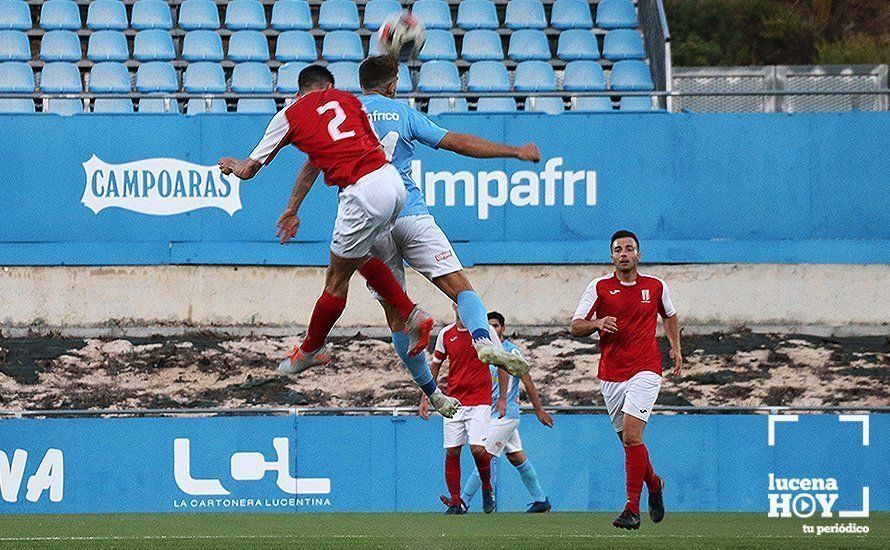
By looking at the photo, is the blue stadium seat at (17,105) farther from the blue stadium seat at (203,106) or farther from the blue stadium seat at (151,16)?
the blue stadium seat at (203,106)

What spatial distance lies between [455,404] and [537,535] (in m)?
1.75

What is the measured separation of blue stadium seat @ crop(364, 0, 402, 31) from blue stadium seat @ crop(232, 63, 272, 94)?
1708mm

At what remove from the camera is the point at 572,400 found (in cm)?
1759

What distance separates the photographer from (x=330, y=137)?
864 cm

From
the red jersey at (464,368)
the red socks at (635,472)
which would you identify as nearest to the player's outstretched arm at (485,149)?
the red socks at (635,472)

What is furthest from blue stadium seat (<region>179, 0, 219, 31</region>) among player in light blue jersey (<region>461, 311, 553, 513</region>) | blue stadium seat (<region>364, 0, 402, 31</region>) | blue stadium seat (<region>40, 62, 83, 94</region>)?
player in light blue jersey (<region>461, 311, 553, 513</region>)

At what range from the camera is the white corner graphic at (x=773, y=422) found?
14805mm

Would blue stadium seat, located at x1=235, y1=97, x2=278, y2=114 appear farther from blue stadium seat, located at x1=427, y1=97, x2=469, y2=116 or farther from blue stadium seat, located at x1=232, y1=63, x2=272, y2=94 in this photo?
blue stadium seat, located at x1=427, y1=97, x2=469, y2=116

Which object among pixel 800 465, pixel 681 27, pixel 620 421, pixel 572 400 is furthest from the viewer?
pixel 681 27

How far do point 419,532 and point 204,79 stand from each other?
31.8 feet

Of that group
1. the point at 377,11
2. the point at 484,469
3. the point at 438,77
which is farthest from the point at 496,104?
the point at 484,469

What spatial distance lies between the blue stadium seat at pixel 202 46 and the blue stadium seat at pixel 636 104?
206 inches

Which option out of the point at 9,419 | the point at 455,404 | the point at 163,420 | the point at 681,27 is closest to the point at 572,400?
the point at 163,420

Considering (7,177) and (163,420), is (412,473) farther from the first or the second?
(7,177)
